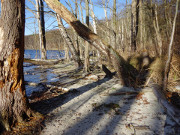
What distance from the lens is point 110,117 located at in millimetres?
2418

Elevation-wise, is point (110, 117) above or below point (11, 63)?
below

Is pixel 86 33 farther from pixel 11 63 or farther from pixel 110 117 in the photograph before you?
pixel 110 117

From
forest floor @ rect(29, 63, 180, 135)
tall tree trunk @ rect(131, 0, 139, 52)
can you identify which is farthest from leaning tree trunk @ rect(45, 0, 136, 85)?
tall tree trunk @ rect(131, 0, 139, 52)

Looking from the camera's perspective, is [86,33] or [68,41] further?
[68,41]

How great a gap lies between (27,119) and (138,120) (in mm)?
2089

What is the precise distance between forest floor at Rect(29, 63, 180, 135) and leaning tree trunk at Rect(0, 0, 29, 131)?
635mm

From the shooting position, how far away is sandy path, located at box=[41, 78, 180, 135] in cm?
201

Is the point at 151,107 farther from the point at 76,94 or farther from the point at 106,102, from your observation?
the point at 76,94

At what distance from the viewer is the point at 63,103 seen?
10.4ft

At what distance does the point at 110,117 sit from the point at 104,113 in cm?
19

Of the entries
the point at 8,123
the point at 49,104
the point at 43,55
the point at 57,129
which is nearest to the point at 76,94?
the point at 49,104

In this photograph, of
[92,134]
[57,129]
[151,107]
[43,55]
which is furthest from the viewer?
[43,55]

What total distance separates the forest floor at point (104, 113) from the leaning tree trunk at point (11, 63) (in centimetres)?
64

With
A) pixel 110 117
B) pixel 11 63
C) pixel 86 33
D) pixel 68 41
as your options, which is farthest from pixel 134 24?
pixel 11 63
